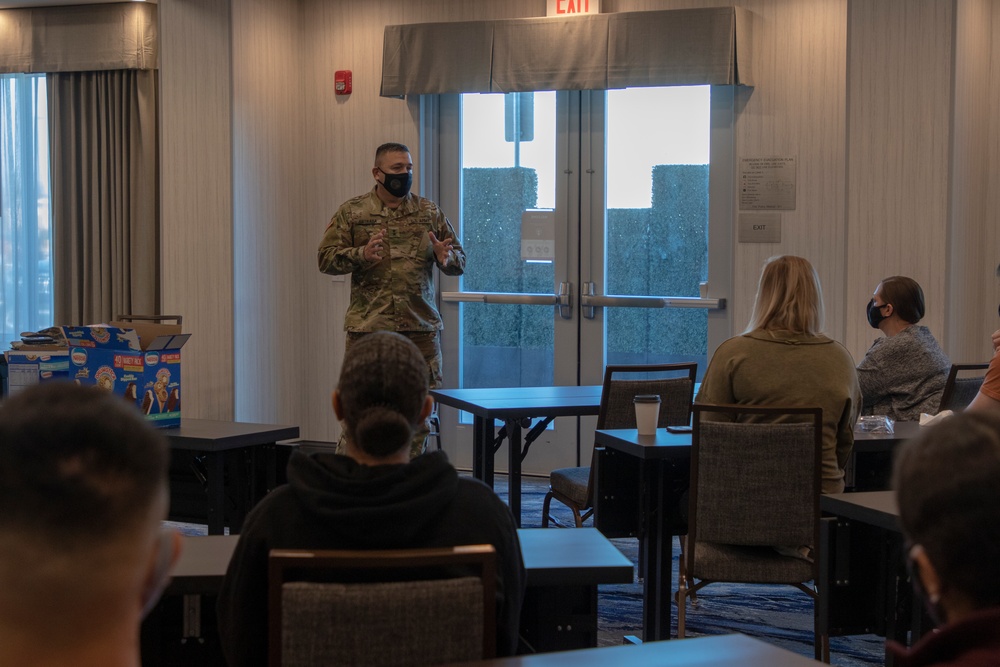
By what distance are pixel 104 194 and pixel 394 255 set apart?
2760 mm

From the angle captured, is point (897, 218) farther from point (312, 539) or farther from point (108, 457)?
point (108, 457)

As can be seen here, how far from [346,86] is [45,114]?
215cm

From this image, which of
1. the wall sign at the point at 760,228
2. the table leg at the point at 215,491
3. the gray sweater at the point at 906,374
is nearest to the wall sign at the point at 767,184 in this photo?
the wall sign at the point at 760,228

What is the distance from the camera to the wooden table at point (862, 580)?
110 inches

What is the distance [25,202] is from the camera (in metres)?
7.50

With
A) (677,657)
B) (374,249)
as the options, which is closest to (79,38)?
(374,249)

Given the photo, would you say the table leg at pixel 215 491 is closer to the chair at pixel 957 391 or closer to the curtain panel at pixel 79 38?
the chair at pixel 957 391

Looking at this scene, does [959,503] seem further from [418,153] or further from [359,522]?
[418,153]

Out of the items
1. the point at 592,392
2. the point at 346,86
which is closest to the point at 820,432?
the point at 592,392

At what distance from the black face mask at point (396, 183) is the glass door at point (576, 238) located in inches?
66.2

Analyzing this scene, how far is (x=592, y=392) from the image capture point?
474cm

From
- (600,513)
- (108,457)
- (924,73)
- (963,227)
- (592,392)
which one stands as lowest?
(600,513)

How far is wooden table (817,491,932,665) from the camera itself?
280cm

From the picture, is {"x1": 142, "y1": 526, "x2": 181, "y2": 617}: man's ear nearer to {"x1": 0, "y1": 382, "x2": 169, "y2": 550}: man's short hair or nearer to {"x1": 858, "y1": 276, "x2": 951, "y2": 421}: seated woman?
{"x1": 0, "y1": 382, "x2": 169, "y2": 550}: man's short hair
